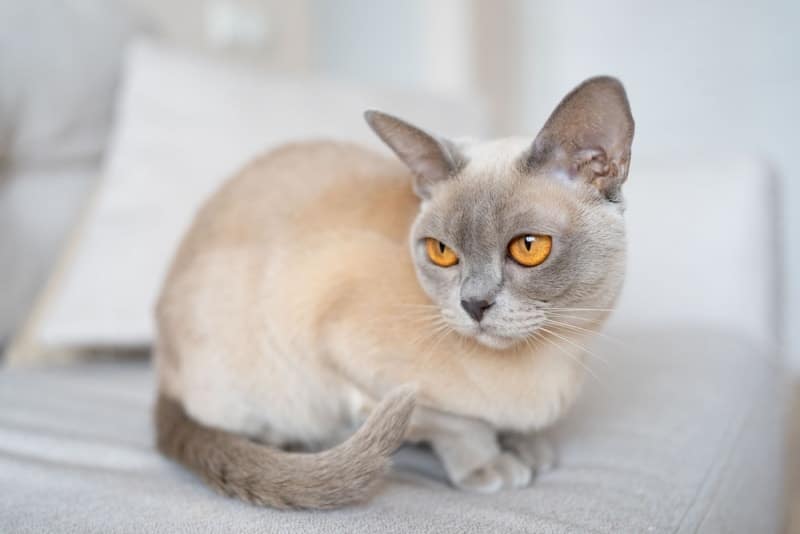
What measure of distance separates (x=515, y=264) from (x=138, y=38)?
1325mm

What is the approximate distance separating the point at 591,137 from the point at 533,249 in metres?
0.15

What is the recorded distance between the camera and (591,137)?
29.8 inches

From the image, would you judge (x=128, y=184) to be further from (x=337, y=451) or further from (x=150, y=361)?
(x=337, y=451)

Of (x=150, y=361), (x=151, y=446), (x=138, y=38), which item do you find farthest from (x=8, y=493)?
(x=138, y=38)

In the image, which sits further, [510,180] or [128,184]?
[128,184]

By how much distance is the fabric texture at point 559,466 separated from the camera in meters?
0.72

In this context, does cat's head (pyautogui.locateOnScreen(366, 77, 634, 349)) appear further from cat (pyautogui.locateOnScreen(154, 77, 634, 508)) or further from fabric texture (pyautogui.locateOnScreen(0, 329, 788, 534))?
fabric texture (pyautogui.locateOnScreen(0, 329, 788, 534))

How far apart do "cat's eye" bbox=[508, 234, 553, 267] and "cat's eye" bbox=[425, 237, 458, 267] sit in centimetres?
9

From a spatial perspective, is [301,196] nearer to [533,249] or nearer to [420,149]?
[420,149]

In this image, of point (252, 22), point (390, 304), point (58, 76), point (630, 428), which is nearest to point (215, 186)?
point (58, 76)

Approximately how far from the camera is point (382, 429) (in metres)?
0.73

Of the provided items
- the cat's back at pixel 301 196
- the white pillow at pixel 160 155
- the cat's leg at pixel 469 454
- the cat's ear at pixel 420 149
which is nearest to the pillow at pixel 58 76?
the white pillow at pixel 160 155

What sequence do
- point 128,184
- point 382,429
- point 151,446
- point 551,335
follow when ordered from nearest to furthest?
point 382,429 < point 551,335 < point 151,446 < point 128,184

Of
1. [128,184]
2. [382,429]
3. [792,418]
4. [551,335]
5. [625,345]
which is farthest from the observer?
[792,418]
